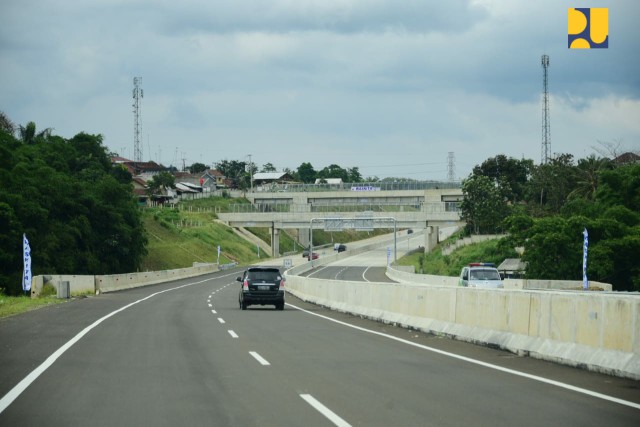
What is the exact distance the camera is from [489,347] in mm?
17484

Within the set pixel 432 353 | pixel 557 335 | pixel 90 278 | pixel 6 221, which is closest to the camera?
pixel 557 335

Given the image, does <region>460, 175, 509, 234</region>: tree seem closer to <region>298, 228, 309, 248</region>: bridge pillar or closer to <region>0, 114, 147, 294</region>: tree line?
<region>298, 228, 309, 248</region>: bridge pillar

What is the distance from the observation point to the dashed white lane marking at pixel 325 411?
8957mm

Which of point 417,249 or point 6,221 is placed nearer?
point 6,221

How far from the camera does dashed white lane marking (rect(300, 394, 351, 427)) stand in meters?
8.96

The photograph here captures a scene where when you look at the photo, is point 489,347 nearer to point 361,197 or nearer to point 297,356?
point 297,356

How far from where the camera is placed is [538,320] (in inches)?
610

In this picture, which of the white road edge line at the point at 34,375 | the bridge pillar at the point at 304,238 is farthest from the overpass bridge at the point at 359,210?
the white road edge line at the point at 34,375

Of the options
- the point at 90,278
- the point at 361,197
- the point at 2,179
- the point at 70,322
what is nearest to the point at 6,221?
the point at 2,179

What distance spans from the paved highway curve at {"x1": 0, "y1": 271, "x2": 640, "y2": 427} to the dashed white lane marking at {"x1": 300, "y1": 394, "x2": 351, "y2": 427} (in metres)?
0.02

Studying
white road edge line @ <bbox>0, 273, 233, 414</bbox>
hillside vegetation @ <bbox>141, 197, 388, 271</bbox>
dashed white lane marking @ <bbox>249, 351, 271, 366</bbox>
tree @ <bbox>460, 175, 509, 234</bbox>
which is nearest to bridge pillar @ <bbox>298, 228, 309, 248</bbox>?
hillside vegetation @ <bbox>141, 197, 388, 271</bbox>

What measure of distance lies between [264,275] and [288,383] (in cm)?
2149

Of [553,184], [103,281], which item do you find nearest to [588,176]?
[553,184]

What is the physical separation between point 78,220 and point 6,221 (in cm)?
1374
